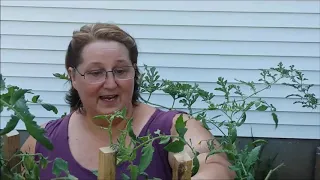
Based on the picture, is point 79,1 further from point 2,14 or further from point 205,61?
point 205,61

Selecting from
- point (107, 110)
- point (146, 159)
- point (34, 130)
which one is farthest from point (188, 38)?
point (34, 130)

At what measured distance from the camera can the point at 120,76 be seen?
68.1 inches

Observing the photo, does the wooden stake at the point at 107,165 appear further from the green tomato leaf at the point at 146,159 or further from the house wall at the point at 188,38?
the house wall at the point at 188,38

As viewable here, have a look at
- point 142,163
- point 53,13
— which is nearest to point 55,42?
point 53,13

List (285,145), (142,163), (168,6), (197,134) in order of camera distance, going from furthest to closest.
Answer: (285,145), (168,6), (197,134), (142,163)

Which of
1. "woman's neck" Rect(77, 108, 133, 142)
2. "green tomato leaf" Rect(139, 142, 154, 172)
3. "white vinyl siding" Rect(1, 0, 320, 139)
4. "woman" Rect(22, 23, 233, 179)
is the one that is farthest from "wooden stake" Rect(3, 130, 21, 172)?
"white vinyl siding" Rect(1, 0, 320, 139)

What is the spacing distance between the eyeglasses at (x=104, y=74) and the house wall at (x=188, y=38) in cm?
230

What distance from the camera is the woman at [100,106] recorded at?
67.7 inches

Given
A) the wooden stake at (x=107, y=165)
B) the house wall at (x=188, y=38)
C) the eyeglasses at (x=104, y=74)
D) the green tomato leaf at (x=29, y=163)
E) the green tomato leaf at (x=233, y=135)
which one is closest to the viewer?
the wooden stake at (x=107, y=165)

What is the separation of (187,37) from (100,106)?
7.84 feet

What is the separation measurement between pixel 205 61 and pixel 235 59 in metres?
0.25

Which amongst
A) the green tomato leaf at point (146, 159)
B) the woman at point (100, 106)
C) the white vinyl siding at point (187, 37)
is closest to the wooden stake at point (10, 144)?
the woman at point (100, 106)

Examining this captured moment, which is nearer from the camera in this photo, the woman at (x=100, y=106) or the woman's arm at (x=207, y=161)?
the woman's arm at (x=207, y=161)

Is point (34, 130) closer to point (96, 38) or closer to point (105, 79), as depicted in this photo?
point (105, 79)
